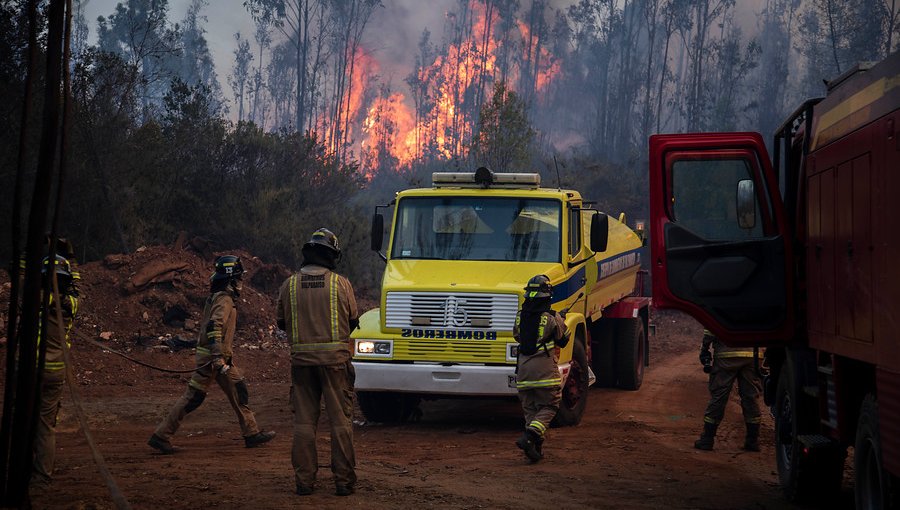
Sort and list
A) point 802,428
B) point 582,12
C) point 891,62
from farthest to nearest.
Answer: point 582,12
point 802,428
point 891,62

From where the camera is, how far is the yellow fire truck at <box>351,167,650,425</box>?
1151 centimetres

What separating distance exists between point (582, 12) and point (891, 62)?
255 ft

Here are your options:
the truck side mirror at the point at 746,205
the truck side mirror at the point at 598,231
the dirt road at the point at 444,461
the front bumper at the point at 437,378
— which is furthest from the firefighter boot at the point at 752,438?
the truck side mirror at the point at 746,205

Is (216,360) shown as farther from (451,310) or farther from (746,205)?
(746,205)

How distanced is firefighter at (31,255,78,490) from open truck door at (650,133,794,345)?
4.98m

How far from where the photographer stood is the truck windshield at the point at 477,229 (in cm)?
1250

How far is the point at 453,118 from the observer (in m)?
84.7

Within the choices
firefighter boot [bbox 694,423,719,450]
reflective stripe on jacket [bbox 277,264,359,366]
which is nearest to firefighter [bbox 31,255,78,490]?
reflective stripe on jacket [bbox 277,264,359,366]

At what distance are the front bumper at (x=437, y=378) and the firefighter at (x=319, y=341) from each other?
2842mm

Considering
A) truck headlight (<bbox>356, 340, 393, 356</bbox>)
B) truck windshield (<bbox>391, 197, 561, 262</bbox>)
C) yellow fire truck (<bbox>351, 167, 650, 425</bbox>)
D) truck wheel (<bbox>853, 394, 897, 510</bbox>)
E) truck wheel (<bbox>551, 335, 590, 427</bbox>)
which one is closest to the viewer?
truck wheel (<bbox>853, 394, 897, 510</bbox>)

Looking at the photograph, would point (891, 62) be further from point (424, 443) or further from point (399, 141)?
point (399, 141)

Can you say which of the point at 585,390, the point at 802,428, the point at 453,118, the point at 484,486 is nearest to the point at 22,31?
the point at 585,390

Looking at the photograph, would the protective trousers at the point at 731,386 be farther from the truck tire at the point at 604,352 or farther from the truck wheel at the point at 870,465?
the truck tire at the point at 604,352

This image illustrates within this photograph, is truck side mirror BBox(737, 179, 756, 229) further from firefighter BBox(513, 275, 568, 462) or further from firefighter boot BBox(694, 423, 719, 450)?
firefighter boot BBox(694, 423, 719, 450)
